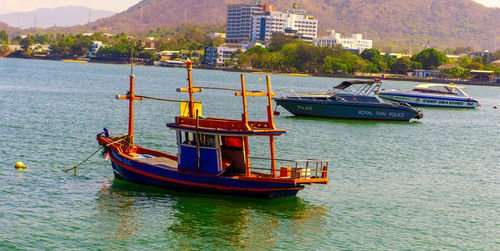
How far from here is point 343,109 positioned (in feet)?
195

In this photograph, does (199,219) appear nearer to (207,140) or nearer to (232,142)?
(207,140)

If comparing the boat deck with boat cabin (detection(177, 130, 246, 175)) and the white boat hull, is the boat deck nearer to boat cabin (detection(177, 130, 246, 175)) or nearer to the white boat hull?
boat cabin (detection(177, 130, 246, 175))

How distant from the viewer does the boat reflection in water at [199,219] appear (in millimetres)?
20719

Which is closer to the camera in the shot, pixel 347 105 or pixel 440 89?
pixel 347 105

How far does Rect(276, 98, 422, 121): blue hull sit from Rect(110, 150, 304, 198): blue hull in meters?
34.8

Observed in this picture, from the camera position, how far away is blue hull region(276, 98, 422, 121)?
5925 centimetres

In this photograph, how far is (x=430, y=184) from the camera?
31.1 meters

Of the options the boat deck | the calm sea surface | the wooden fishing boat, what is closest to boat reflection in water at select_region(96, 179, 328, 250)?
the calm sea surface

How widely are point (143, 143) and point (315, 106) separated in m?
25.1

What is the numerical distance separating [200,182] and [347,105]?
36.5 meters

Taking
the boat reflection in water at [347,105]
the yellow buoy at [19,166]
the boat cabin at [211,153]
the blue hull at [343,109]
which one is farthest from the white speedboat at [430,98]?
the yellow buoy at [19,166]

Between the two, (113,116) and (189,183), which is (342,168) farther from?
(113,116)

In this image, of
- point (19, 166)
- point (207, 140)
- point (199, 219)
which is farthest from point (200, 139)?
point (19, 166)

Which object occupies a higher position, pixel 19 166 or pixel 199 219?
pixel 19 166
